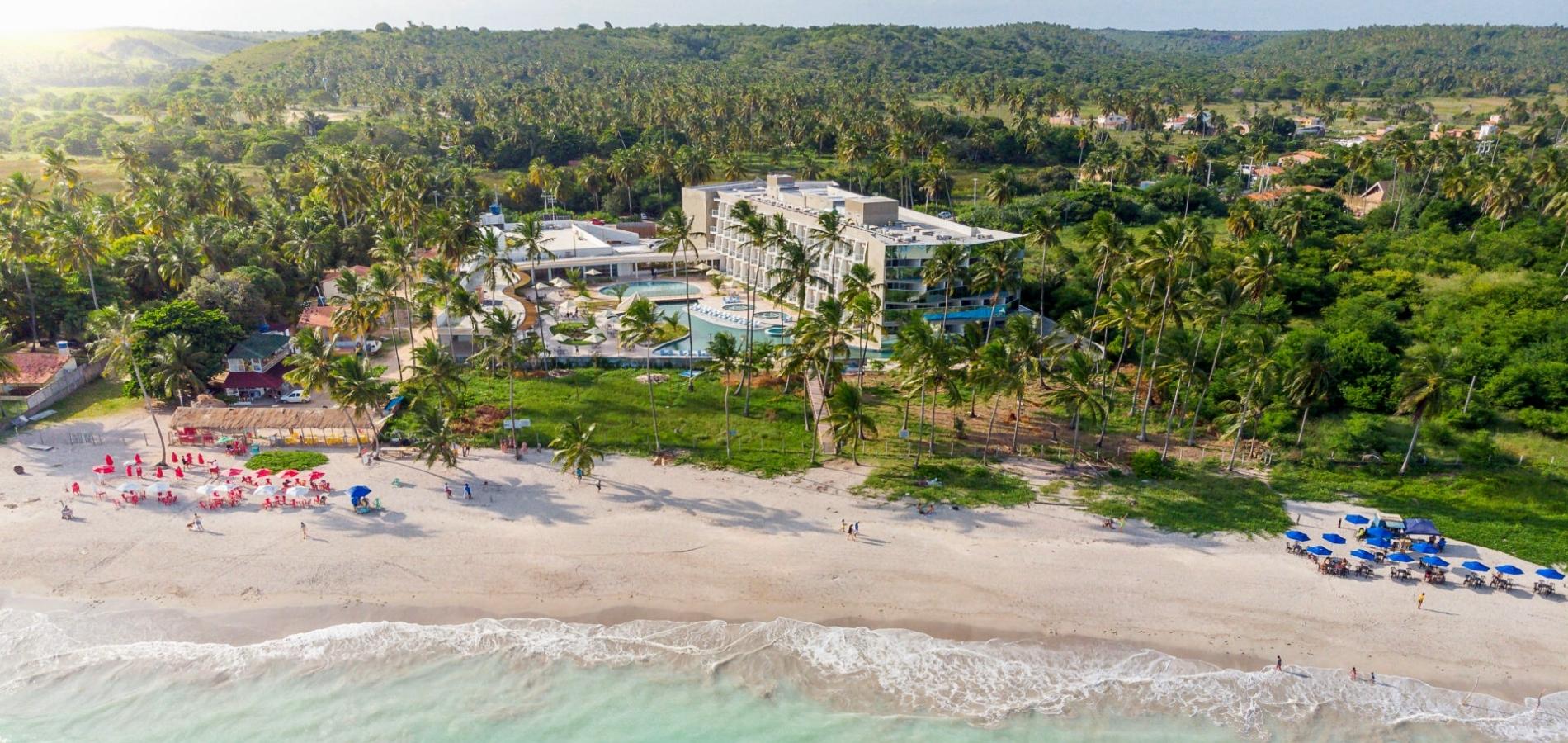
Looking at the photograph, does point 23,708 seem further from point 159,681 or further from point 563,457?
point 563,457

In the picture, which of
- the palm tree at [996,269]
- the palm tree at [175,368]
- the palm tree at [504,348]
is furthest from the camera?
the palm tree at [996,269]

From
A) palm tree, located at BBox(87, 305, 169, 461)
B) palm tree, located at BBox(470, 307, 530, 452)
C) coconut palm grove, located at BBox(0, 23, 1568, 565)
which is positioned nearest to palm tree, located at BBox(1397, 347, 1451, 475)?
coconut palm grove, located at BBox(0, 23, 1568, 565)

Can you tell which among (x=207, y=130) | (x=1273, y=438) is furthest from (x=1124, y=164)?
(x=207, y=130)

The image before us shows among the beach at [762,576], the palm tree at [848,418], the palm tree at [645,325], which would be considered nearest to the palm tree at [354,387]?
the beach at [762,576]

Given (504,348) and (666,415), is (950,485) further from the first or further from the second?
(504,348)

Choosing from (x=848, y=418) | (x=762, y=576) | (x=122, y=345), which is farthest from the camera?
(x=122, y=345)

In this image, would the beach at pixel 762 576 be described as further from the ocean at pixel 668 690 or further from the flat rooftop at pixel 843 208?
the flat rooftop at pixel 843 208

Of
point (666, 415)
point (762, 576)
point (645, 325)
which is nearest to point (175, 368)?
point (645, 325)
